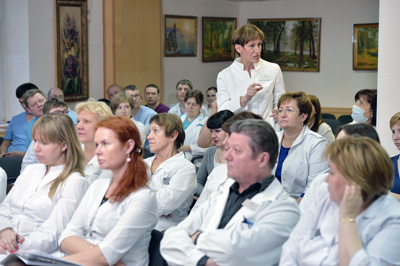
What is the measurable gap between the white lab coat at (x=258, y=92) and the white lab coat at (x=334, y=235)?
2623mm

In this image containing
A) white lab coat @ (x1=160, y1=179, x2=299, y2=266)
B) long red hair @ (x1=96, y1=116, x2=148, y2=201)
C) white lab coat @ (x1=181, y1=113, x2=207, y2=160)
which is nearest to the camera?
white lab coat @ (x1=160, y1=179, x2=299, y2=266)

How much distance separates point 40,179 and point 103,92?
5678 millimetres

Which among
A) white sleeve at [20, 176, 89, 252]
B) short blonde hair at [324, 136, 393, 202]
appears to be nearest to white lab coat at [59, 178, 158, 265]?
white sleeve at [20, 176, 89, 252]

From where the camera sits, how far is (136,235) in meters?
2.98

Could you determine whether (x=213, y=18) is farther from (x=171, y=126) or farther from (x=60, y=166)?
(x=60, y=166)

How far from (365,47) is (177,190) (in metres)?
8.02

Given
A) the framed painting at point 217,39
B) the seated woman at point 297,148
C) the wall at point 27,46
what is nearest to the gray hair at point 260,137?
the seated woman at point 297,148

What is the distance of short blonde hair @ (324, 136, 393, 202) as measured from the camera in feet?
7.68

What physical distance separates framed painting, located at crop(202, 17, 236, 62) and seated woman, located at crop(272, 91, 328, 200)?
709 centimetres

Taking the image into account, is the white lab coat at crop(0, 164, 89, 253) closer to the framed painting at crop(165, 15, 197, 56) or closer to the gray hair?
the gray hair

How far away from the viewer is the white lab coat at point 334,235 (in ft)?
7.62

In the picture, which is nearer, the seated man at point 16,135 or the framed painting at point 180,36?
the seated man at point 16,135

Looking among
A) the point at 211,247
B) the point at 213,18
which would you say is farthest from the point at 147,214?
the point at 213,18

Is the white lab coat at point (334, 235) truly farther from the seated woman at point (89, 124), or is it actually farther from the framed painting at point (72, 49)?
the framed painting at point (72, 49)
